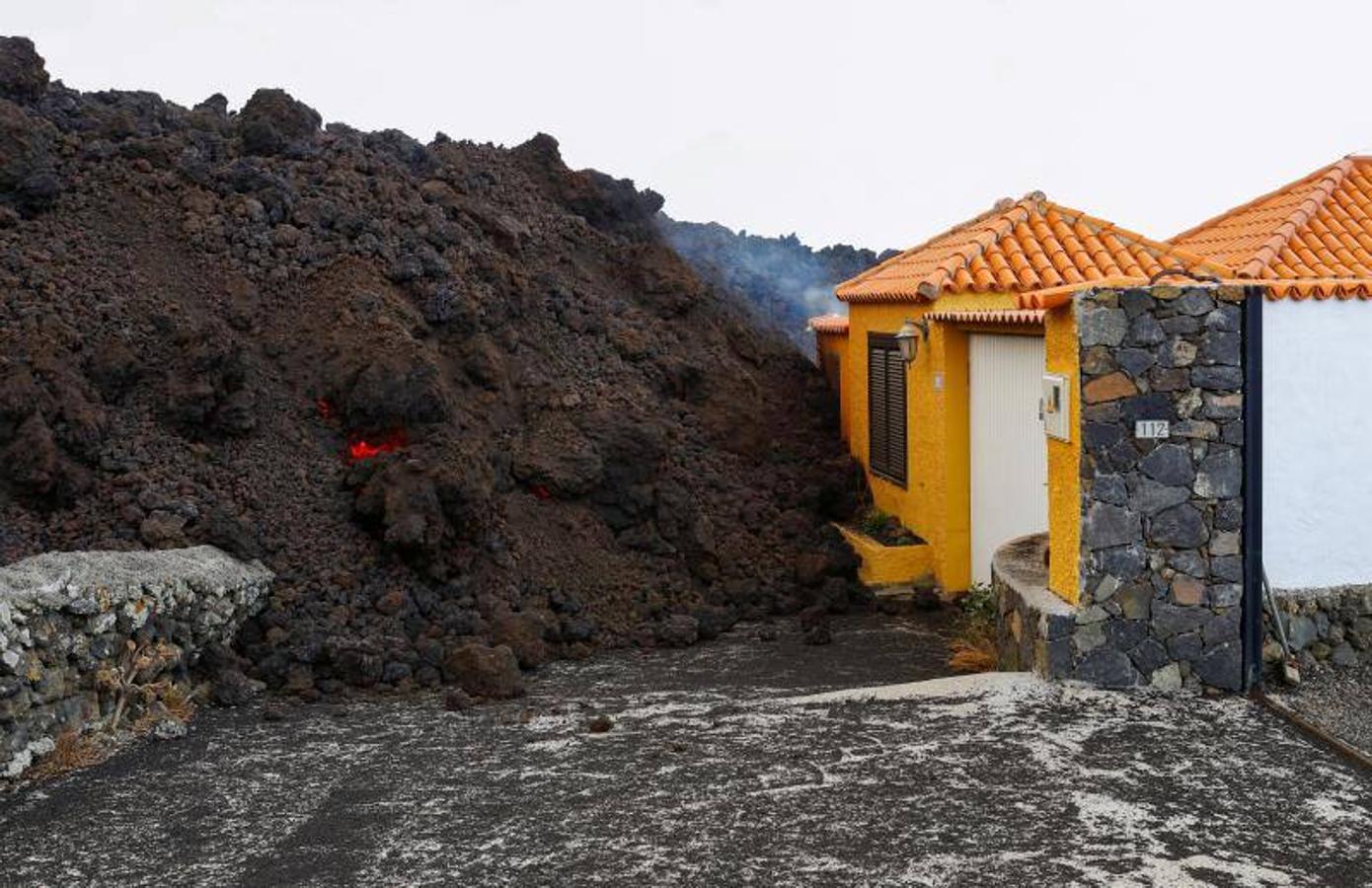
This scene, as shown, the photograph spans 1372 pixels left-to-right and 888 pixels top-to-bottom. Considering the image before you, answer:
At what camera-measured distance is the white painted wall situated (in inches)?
345

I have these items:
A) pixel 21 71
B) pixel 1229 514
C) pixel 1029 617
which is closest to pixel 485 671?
pixel 1029 617

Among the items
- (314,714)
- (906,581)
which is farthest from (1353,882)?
(906,581)

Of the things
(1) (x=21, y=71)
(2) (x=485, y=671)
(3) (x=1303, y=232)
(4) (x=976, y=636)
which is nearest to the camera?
(2) (x=485, y=671)

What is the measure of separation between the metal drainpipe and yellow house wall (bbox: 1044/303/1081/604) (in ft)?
3.21

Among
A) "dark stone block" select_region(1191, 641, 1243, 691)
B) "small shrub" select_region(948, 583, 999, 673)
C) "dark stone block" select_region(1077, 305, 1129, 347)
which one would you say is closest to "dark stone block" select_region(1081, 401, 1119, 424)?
"dark stone block" select_region(1077, 305, 1129, 347)

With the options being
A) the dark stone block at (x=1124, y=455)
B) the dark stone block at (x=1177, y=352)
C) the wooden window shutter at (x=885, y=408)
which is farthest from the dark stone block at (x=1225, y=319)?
the wooden window shutter at (x=885, y=408)

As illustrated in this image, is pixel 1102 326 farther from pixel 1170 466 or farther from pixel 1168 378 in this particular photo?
pixel 1170 466

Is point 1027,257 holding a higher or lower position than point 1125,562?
higher

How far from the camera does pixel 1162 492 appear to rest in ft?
27.8

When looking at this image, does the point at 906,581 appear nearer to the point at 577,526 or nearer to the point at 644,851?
the point at 577,526

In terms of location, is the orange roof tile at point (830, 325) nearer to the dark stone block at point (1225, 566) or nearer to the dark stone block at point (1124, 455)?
the dark stone block at point (1124, 455)

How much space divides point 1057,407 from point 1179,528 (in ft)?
3.37

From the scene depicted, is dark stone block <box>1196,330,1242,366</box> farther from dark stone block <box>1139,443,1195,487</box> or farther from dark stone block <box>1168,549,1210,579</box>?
dark stone block <box>1168,549,1210,579</box>

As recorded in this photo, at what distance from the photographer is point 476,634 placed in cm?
1069
